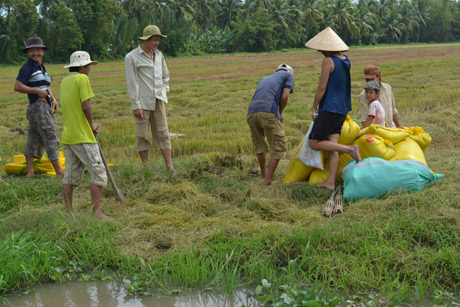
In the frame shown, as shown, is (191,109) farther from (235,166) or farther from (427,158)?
(427,158)

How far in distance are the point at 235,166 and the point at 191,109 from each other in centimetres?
547

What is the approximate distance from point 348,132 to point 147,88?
2.24 m

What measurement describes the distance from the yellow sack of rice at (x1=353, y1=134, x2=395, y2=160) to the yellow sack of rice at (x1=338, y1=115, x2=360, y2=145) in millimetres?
122

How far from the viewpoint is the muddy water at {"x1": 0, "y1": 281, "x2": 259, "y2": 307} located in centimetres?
297

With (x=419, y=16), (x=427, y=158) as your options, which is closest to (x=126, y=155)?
(x=427, y=158)

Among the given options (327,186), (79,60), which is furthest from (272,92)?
(79,60)

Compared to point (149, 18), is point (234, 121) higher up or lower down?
lower down

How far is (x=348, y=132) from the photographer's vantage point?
486 centimetres

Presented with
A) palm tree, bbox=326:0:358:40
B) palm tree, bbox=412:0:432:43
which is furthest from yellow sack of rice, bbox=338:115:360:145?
palm tree, bbox=412:0:432:43

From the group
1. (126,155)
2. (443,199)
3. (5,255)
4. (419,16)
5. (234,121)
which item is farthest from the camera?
(419,16)

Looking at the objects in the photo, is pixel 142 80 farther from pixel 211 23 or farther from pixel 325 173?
pixel 211 23

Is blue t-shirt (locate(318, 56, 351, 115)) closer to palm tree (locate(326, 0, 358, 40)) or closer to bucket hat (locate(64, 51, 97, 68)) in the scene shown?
bucket hat (locate(64, 51, 97, 68))

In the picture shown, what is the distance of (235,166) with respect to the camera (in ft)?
19.2

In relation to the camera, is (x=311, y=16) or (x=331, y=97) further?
(x=311, y=16)
